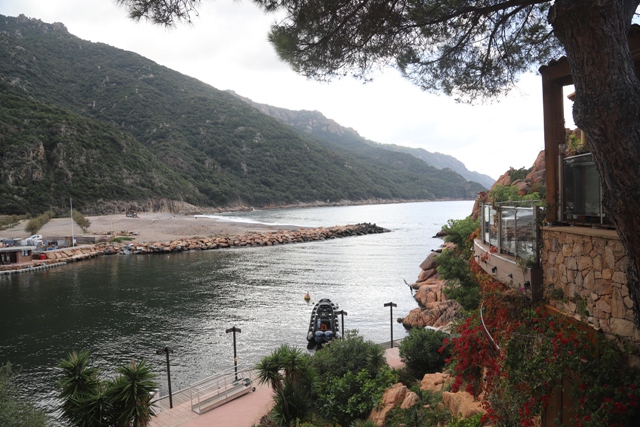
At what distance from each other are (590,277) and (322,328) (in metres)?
16.5

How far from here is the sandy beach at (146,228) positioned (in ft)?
185

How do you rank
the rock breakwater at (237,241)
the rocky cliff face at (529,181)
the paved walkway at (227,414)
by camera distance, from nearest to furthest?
the paved walkway at (227,414) → the rocky cliff face at (529,181) → the rock breakwater at (237,241)

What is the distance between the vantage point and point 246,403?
12.5m

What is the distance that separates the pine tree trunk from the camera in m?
3.58

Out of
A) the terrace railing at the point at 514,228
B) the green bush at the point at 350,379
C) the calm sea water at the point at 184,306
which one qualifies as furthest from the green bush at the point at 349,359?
the calm sea water at the point at 184,306

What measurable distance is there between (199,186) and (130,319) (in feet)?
321

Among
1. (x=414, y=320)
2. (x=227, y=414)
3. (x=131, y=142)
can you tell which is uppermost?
(x=131, y=142)

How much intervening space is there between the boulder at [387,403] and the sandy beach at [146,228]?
52770 millimetres

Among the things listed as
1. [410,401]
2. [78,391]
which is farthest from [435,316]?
[78,391]

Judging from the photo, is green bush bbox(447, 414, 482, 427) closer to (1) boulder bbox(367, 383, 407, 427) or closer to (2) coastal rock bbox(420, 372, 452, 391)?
(1) boulder bbox(367, 383, 407, 427)

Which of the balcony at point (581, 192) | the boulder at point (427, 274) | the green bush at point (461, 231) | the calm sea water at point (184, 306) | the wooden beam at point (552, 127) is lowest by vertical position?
the calm sea water at point (184, 306)

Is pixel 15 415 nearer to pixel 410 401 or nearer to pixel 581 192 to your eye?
pixel 410 401

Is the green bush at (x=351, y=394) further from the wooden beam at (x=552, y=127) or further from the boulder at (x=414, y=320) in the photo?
the boulder at (x=414, y=320)

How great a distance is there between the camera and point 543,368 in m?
4.95
